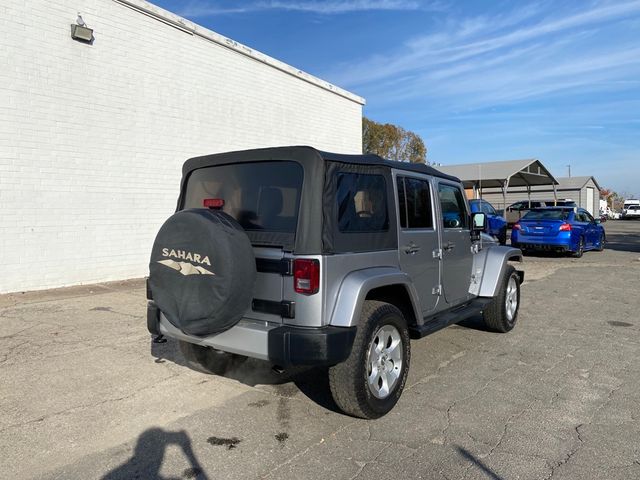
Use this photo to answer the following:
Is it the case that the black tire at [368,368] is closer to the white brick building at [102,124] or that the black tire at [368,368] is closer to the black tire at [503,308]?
the black tire at [503,308]

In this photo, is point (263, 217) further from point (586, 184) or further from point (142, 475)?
point (586, 184)

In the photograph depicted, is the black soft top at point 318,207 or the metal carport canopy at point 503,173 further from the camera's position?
the metal carport canopy at point 503,173

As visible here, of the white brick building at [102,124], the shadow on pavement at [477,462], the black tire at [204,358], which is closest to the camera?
the shadow on pavement at [477,462]

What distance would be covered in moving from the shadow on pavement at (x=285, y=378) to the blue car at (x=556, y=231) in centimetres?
1231

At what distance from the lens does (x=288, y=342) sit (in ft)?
11.2

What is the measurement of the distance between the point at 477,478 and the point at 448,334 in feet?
11.3

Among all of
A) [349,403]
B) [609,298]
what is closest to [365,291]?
[349,403]

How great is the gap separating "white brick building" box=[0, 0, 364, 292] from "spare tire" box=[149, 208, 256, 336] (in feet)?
21.5

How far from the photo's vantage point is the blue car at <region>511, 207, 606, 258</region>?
49.1 feet

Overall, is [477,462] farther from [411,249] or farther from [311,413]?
[411,249]

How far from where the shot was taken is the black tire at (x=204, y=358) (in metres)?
4.73

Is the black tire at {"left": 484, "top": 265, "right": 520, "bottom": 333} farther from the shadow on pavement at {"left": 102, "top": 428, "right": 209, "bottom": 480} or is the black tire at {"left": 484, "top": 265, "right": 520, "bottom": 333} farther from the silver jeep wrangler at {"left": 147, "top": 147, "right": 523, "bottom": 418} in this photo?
the shadow on pavement at {"left": 102, "top": 428, "right": 209, "bottom": 480}

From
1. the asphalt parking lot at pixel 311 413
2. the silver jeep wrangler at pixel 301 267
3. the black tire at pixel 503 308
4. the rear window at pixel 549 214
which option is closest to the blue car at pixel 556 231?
the rear window at pixel 549 214

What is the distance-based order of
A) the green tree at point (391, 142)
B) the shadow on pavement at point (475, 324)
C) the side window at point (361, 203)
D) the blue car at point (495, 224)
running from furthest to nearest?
the green tree at point (391, 142)
the blue car at point (495, 224)
the shadow on pavement at point (475, 324)
the side window at point (361, 203)
